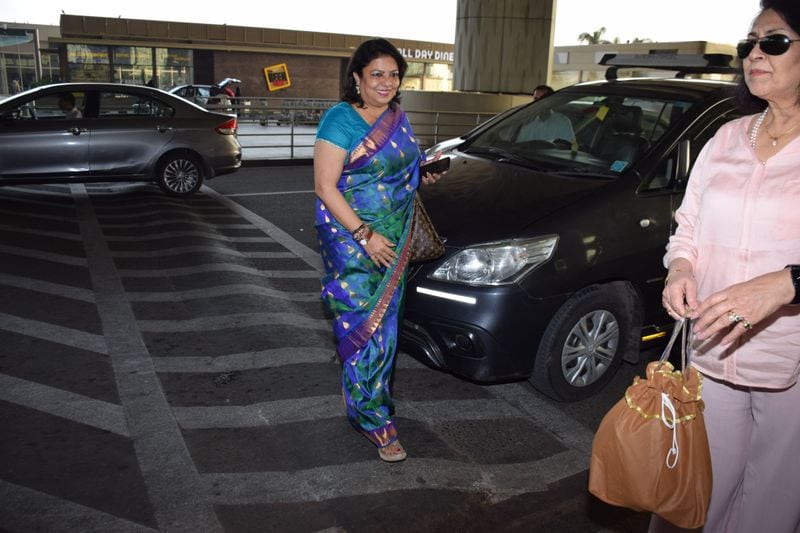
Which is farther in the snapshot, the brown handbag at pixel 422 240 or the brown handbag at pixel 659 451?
the brown handbag at pixel 422 240

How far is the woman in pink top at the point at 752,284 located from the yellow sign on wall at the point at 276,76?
40.9 m

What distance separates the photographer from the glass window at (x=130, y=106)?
10344 mm

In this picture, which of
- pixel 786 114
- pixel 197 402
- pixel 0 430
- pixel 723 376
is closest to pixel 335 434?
pixel 197 402

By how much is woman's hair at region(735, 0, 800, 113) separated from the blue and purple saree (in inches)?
58.9

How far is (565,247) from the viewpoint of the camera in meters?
4.05

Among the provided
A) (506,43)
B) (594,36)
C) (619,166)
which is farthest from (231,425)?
(594,36)

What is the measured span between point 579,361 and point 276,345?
2113 mm

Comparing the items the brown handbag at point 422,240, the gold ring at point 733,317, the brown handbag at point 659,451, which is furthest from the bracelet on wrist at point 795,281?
the brown handbag at point 422,240

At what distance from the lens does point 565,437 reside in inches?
161

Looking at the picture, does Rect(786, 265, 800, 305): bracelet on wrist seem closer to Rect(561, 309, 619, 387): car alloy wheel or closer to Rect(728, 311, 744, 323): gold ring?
Rect(728, 311, 744, 323): gold ring

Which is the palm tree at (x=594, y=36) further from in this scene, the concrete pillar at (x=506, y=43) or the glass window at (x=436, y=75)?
the concrete pillar at (x=506, y=43)

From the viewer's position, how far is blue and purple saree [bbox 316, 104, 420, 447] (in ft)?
11.2

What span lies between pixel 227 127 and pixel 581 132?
7272mm

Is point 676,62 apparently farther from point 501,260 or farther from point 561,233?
point 501,260
